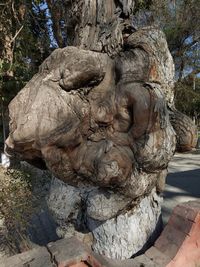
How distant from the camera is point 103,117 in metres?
1.46

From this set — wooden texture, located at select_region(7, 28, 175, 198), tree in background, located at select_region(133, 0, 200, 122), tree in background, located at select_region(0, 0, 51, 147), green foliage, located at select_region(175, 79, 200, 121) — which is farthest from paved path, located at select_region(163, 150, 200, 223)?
green foliage, located at select_region(175, 79, 200, 121)

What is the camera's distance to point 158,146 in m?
1.41

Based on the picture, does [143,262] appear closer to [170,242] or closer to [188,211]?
[170,242]

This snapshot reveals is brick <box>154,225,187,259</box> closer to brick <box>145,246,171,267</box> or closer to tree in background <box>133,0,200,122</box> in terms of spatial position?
brick <box>145,246,171,267</box>

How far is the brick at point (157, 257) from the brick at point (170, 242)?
0.02m

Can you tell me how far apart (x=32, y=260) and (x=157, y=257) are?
619 mm

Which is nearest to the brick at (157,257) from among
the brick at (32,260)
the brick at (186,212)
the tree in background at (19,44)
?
the brick at (186,212)

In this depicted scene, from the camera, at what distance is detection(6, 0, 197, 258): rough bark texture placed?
1.29 meters

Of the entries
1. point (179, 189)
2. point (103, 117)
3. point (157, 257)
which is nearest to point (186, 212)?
point (157, 257)

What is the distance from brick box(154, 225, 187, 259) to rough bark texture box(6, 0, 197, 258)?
149 millimetres

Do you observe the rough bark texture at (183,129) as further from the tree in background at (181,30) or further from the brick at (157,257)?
the tree in background at (181,30)

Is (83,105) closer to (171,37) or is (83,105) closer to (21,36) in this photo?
(21,36)

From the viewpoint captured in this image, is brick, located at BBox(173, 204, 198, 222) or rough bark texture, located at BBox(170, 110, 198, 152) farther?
brick, located at BBox(173, 204, 198, 222)

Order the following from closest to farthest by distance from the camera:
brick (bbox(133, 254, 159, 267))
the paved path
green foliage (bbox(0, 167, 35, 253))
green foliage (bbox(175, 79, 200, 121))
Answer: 1. brick (bbox(133, 254, 159, 267))
2. green foliage (bbox(0, 167, 35, 253))
3. the paved path
4. green foliage (bbox(175, 79, 200, 121))
